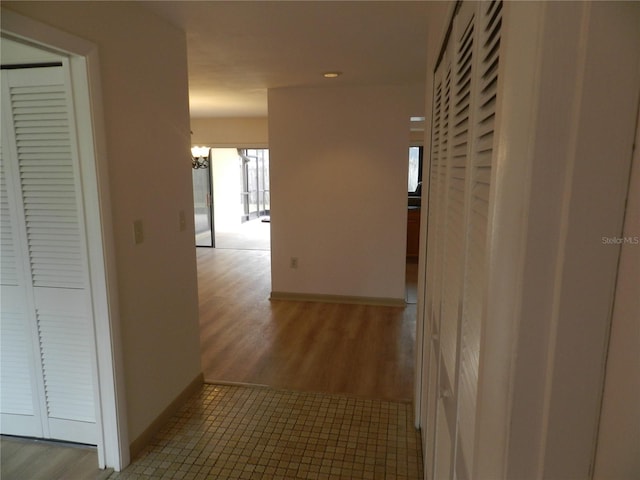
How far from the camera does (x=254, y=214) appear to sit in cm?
1219

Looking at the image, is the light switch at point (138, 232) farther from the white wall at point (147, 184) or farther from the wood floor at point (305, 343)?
the wood floor at point (305, 343)

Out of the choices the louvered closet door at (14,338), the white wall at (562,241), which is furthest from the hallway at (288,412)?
the white wall at (562,241)

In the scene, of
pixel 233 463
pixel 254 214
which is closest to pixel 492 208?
pixel 233 463

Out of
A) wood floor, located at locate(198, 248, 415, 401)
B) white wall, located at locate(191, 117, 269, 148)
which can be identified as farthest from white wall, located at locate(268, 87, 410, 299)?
white wall, located at locate(191, 117, 269, 148)

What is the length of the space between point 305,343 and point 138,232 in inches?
74.7

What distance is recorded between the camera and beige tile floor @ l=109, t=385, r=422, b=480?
6.76ft

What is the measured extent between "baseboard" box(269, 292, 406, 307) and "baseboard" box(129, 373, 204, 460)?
194 cm

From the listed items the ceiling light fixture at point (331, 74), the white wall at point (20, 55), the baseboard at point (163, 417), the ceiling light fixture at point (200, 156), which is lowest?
the baseboard at point (163, 417)

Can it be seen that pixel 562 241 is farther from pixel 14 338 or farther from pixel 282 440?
pixel 14 338

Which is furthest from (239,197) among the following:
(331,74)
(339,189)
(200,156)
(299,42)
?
(299,42)

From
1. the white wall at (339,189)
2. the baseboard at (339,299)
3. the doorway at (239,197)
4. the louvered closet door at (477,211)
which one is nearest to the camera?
the louvered closet door at (477,211)

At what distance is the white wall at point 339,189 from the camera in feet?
14.1

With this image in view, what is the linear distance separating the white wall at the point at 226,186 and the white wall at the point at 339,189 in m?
6.27

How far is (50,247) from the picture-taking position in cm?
203
